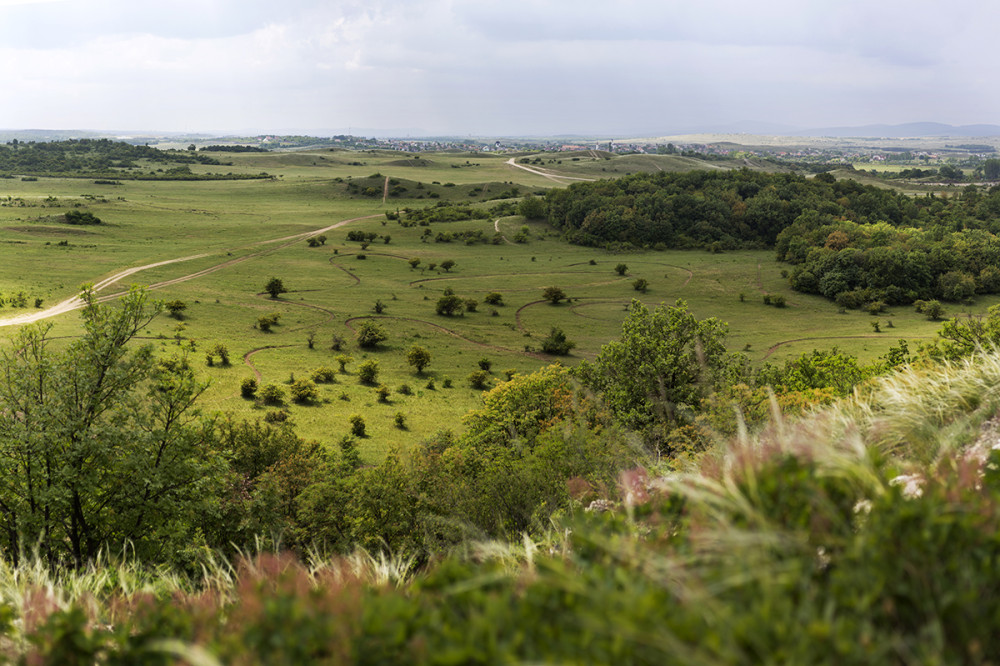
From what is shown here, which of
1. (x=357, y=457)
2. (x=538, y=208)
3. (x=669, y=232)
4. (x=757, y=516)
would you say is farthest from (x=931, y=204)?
(x=757, y=516)

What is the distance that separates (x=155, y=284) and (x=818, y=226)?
122 meters

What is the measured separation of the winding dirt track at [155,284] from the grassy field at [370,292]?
28.6 inches

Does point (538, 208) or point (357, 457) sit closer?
point (357, 457)

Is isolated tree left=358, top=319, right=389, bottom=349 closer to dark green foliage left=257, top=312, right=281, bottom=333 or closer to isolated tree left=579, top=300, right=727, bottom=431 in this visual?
dark green foliage left=257, top=312, right=281, bottom=333

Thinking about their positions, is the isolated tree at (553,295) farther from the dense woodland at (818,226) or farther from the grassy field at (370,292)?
the dense woodland at (818,226)

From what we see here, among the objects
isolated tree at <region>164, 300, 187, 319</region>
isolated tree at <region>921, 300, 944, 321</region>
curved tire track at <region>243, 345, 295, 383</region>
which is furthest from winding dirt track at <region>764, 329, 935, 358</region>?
isolated tree at <region>164, 300, 187, 319</region>

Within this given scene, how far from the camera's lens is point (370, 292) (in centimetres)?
7881

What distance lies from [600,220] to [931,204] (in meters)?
84.6

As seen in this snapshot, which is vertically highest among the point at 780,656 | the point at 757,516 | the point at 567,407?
the point at 757,516

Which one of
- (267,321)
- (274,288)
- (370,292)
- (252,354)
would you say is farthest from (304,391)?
(370,292)

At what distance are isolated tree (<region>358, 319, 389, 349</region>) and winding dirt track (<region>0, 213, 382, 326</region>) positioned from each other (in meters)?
21.2

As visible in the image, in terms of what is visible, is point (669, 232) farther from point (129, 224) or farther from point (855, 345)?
point (129, 224)

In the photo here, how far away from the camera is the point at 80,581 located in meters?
7.04

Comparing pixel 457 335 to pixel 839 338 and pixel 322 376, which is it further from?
pixel 839 338
